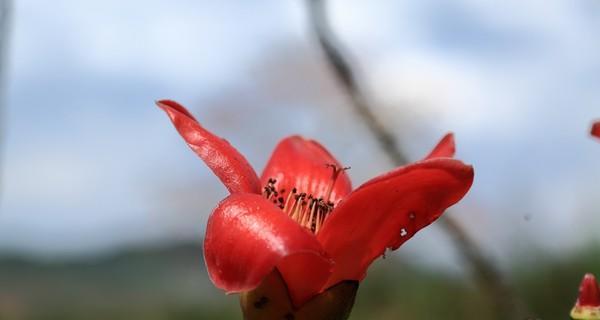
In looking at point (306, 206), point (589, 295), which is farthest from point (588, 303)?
point (306, 206)

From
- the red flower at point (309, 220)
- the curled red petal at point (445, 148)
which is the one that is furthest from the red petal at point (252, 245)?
the curled red petal at point (445, 148)

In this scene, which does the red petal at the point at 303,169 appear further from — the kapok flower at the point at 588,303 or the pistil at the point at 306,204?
the kapok flower at the point at 588,303

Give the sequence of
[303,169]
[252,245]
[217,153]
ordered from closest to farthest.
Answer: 1. [252,245]
2. [217,153]
3. [303,169]

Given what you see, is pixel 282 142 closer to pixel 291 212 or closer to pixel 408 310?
pixel 291 212

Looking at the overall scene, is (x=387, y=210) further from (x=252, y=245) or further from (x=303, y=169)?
(x=303, y=169)

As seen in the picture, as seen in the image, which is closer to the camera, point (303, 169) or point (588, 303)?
point (588, 303)

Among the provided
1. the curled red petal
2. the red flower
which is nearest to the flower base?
the red flower

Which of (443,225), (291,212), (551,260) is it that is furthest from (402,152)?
(551,260)
